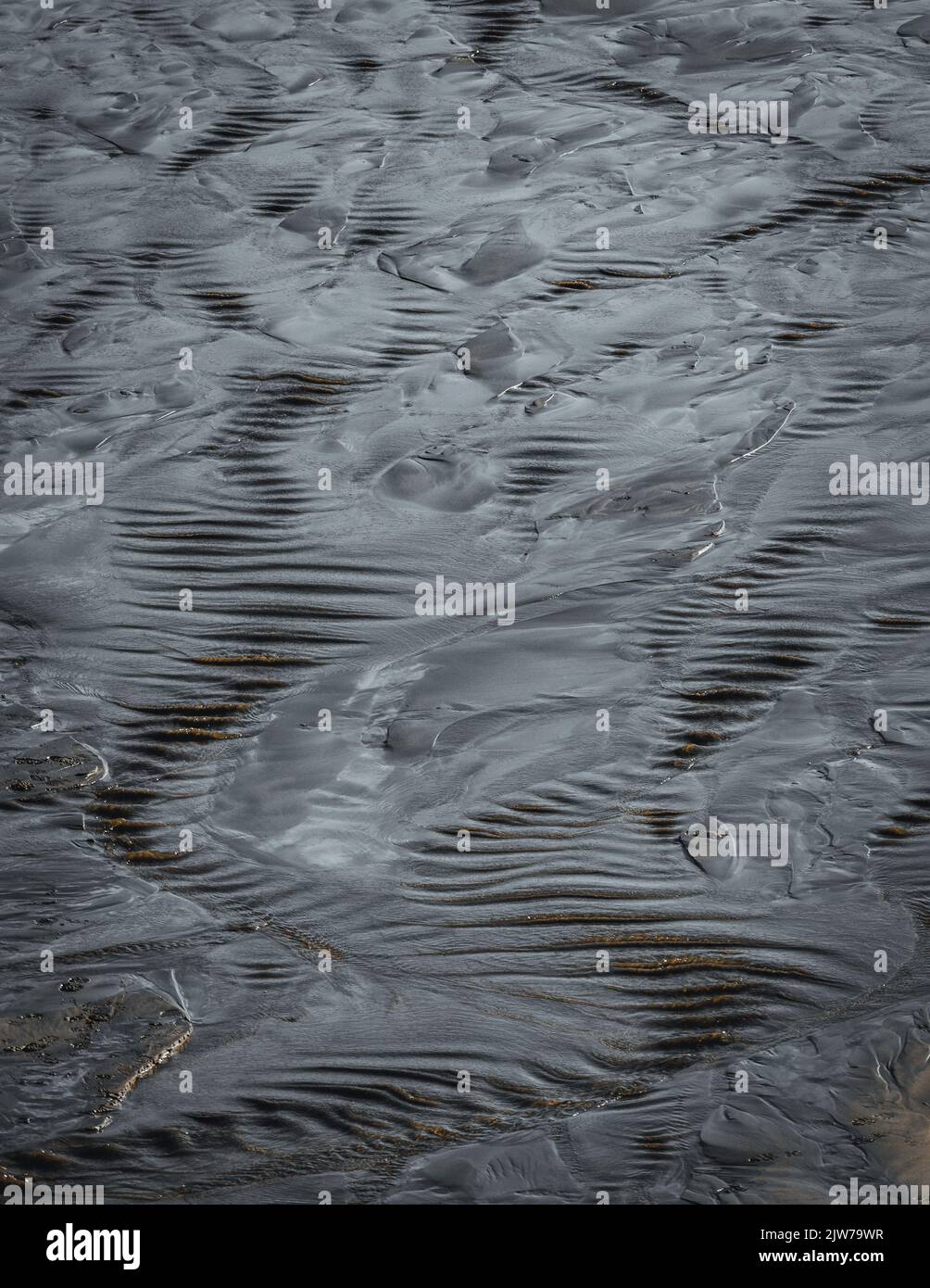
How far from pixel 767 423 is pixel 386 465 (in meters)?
0.69

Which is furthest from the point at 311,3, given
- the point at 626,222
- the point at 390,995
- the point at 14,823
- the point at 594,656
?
the point at 390,995

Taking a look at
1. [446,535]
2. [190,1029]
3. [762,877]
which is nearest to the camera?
[190,1029]

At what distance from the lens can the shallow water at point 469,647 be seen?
1483 mm

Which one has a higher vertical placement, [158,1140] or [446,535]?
[446,535]

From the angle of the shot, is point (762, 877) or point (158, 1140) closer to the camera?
point (158, 1140)

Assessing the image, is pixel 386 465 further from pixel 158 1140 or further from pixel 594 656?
pixel 158 1140

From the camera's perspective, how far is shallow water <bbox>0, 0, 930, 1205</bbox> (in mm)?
1483

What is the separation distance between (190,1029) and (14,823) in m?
0.43

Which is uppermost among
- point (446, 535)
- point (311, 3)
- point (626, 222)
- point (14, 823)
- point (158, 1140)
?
point (311, 3)

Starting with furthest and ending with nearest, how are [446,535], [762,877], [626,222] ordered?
[626,222] < [446,535] < [762,877]

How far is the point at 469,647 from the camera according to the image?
2021mm

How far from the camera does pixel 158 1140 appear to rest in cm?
144

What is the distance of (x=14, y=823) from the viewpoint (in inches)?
70.2

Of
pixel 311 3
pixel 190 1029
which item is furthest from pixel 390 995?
pixel 311 3
